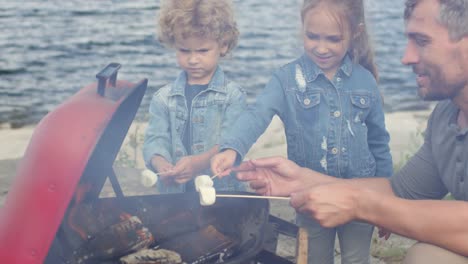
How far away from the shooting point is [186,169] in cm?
391

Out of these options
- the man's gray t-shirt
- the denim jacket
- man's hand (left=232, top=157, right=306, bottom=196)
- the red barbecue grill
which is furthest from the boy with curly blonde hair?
the man's gray t-shirt

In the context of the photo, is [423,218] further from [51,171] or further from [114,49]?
[114,49]

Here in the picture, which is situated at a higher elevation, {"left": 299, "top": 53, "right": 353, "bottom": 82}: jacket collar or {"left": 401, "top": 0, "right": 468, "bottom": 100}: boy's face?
{"left": 401, "top": 0, "right": 468, "bottom": 100}: boy's face

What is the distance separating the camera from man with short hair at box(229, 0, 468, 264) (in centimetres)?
316

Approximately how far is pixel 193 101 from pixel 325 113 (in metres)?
0.72

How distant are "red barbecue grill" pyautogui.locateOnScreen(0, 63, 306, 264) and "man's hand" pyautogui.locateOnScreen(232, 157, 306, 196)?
0.80 feet

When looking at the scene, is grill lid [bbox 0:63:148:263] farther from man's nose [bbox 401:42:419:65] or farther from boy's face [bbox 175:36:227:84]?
man's nose [bbox 401:42:419:65]

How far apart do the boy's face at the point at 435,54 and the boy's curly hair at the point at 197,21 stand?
1.13m

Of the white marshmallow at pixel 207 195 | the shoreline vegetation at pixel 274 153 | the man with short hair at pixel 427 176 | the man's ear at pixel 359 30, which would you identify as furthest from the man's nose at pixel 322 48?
the shoreline vegetation at pixel 274 153

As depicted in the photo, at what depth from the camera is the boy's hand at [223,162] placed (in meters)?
3.55

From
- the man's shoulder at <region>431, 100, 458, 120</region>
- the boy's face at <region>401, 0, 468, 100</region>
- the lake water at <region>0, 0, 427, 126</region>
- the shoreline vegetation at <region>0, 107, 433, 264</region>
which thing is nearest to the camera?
the boy's face at <region>401, 0, 468, 100</region>

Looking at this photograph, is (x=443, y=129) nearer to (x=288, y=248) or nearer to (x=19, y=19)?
(x=288, y=248)

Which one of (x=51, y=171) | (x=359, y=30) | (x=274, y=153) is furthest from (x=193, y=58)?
(x=274, y=153)

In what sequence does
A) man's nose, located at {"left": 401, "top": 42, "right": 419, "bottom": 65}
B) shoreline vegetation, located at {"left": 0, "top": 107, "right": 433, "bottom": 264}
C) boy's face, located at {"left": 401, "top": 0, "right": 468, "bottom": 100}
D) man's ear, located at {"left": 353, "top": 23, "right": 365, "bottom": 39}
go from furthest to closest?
shoreline vegetation, located at {"left": 0, "top": 107, "right": 433, "bottom": 264}, man's ear, located at {"left": 353, "top": 23, "right": 365, "bottom": 39}, man's nose, located at {"left": 401, "top": 42, "right": 419, "bottom": 65}, boy's face, located at {"left": 401, "top": 0, "right": 468, "bottom": 100}
